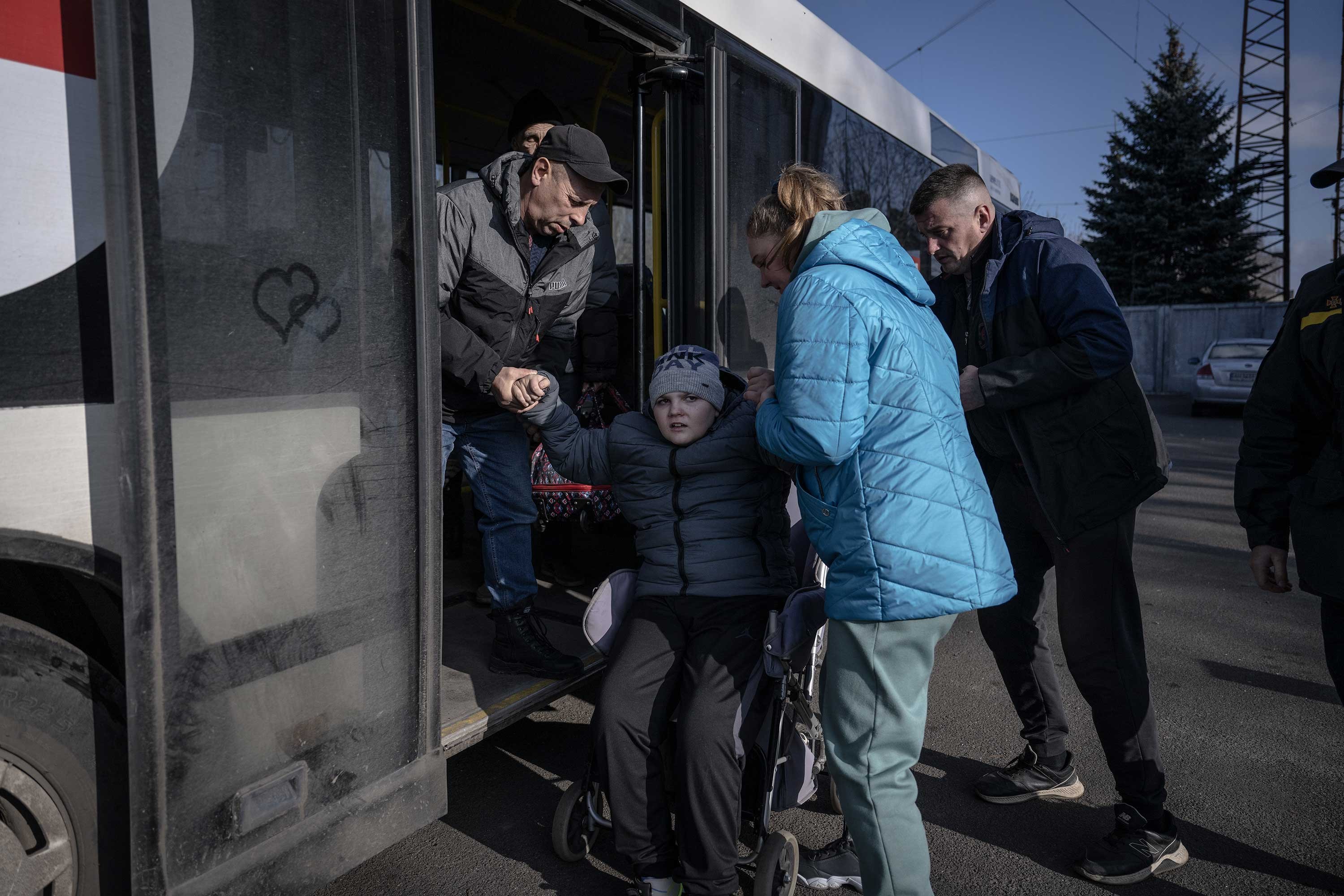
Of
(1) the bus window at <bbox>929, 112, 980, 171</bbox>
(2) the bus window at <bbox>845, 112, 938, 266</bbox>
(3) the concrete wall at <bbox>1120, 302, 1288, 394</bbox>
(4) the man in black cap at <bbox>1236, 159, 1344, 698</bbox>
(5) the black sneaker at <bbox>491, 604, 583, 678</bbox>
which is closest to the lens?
(4) the man in black cap at <bbox>1236, 159, 1344, 698</bbox>

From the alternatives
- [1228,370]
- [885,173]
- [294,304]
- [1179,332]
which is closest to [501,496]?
[294,304]

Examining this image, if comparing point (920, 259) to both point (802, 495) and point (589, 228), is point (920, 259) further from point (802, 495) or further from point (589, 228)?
point (802, 495)

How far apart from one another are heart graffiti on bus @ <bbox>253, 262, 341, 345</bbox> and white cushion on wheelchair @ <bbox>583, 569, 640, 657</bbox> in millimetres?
1119

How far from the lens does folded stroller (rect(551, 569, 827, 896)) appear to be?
240 cm

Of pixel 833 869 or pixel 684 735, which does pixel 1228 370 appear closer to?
pixel 833 869

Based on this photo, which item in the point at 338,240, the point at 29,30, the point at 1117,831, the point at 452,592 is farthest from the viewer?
the point at 452,592

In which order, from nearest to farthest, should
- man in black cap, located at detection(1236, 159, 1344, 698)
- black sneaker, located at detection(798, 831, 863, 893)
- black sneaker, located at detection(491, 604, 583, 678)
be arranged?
man in black cap, located at detection(1236, 159, 1344, 698), black sneaker, located at detection(798, 831, 863, 893), black sneaker, located at detection(491, 604, 583, 678)

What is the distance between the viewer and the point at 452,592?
4.13 m

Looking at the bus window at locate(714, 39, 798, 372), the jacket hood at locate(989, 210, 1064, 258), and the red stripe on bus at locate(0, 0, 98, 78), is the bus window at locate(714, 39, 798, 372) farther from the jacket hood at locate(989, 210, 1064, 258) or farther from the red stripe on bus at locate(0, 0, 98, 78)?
the red stripe on bus at locate(0, 0, 98, 78)

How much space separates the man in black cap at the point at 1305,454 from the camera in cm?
217

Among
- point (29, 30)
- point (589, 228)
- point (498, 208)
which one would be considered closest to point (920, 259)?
point (589, 228)

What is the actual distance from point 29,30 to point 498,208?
147 centimetres

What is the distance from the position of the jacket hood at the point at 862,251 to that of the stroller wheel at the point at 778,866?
144 centimetres

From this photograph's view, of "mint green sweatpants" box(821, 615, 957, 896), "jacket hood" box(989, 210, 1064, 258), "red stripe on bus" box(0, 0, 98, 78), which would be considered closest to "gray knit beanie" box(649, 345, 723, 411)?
"mint green sweatpants" box(821, 615, 957, 896)
